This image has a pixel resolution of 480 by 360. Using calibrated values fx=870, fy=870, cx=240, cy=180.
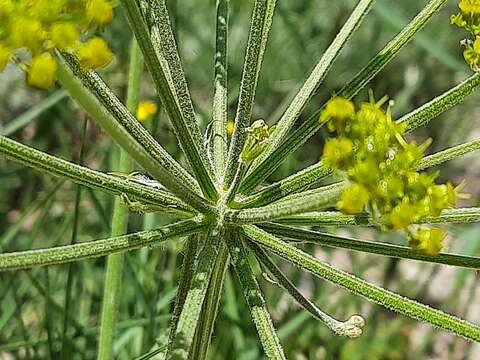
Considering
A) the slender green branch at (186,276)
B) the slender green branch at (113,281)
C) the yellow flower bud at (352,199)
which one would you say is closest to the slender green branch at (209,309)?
the slender green branch at (186,276)

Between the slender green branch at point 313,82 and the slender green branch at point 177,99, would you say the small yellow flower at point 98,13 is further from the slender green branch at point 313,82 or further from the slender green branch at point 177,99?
the slender green branch at point 313,82

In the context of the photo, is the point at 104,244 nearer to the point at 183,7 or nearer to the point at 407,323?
the point at 407,323

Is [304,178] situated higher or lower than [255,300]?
higher

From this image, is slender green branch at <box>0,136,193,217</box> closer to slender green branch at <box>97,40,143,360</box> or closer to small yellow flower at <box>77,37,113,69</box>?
small yellow flower at <box>77,37,113,69</box>

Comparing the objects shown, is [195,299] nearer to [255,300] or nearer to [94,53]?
[255,300]

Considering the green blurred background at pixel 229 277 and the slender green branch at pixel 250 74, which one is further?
the green blurred background at pixel 229 277

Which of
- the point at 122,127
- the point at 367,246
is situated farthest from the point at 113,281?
the point at 122,127
